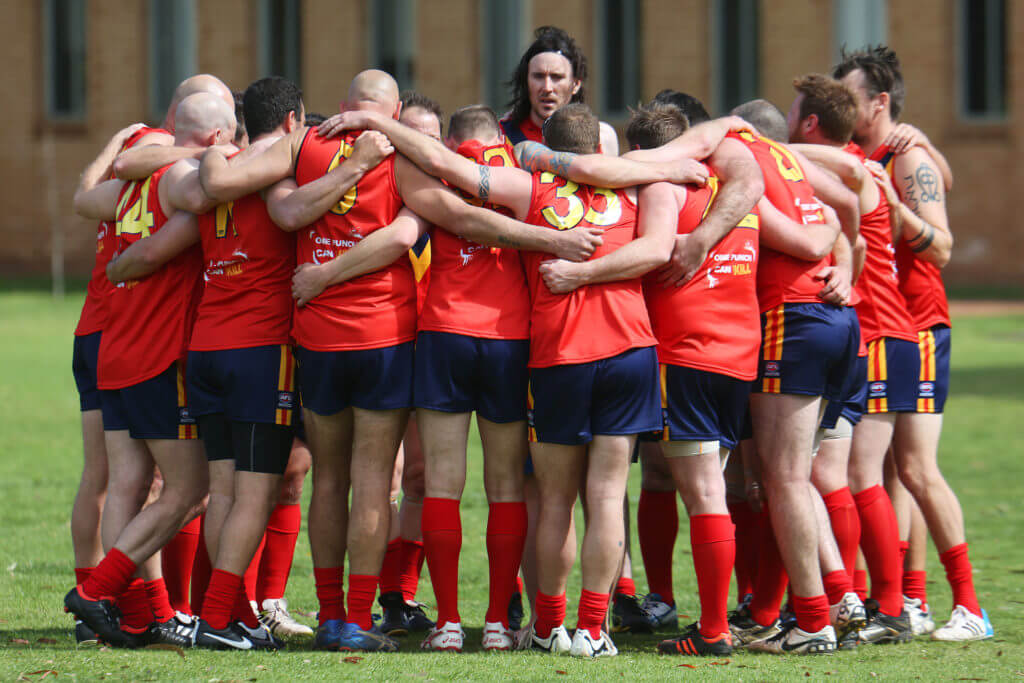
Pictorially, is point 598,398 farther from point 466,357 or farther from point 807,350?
point 807,350

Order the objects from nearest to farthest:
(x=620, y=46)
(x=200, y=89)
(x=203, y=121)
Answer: (x=203, y=121) → (x=200, y=89) → (x=620, y=46)

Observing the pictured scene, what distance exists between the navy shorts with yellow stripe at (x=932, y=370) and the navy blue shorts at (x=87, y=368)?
3.82 m

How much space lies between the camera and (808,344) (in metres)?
5.81

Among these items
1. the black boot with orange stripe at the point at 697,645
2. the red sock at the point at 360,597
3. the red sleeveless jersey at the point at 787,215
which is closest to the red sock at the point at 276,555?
the red sock at the point at 360,597

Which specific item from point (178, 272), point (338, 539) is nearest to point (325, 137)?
point (178, 272)

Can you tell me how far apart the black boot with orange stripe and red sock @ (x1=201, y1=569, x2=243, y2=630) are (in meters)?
1.80

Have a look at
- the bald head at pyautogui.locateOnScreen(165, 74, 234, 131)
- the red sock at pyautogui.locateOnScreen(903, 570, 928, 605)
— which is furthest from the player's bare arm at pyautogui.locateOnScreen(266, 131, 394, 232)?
the red sock at pyautogui.locateOnScreen(903, 570, 928, 605)

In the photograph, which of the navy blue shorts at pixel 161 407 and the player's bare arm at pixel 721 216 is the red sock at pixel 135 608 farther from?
the player's bare arm at pixel 721 216

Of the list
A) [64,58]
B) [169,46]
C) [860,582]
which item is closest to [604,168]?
[860,582]

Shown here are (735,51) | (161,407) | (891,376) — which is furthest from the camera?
(735,51)

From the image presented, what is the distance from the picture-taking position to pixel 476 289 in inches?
220

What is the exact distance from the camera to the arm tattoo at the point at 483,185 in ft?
18.3

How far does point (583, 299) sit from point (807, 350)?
103cm

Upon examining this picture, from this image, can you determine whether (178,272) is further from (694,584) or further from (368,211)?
(694,584)
